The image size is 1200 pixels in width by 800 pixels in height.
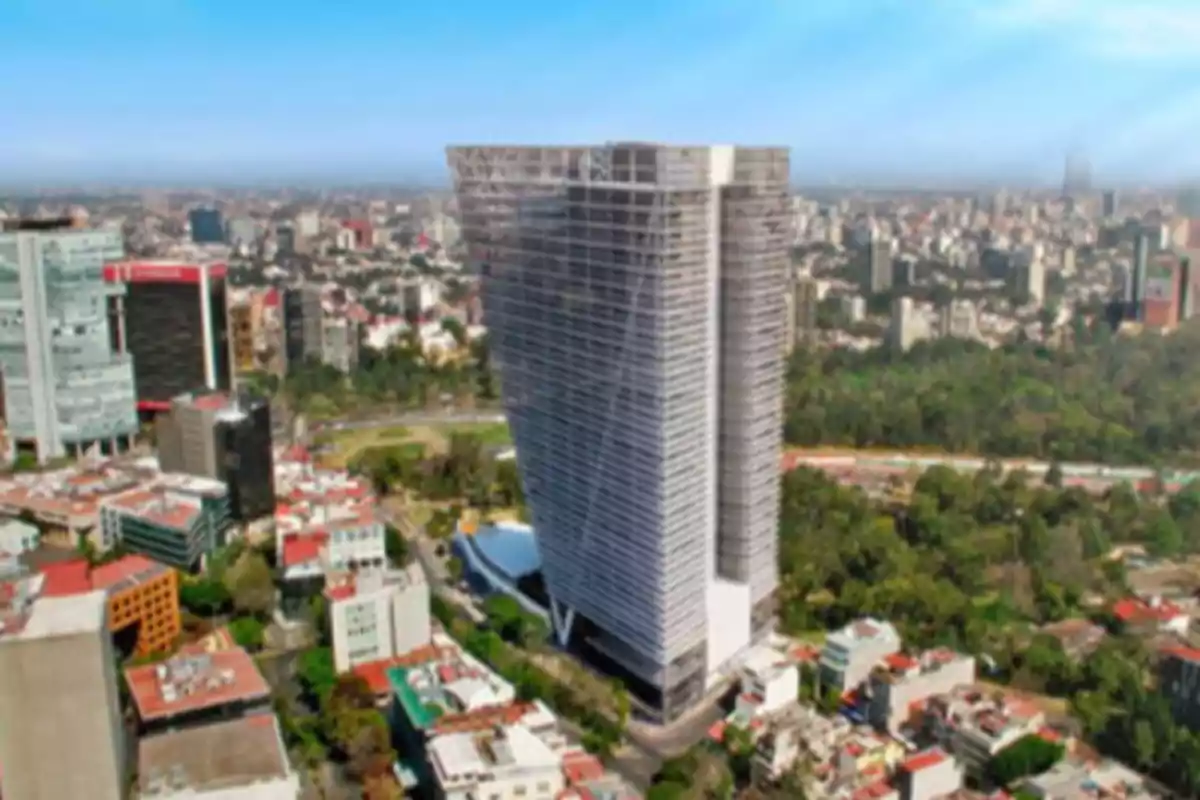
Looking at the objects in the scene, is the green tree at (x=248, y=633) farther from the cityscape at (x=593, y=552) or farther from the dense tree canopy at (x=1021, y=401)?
the dense tree canopy at (x=1021, y=401)

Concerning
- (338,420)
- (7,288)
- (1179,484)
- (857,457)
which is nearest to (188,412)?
(7,288)

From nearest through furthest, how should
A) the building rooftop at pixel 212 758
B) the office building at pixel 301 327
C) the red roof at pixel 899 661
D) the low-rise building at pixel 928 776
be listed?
the building rooftop at pixel 212 758, the low-rise building at pixel 928 776, the red roof at pixel 899 661, the office building at pixel 301 327

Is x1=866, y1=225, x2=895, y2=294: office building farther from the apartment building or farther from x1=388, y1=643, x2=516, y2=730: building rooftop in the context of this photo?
x1=388, y1=643, x2=516, y2=730: building rooftop

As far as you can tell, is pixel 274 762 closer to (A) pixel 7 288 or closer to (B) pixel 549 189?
(B) pixel 549 189

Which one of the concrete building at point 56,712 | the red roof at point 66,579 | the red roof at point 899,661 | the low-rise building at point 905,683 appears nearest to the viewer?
the concrete building at point 56,712

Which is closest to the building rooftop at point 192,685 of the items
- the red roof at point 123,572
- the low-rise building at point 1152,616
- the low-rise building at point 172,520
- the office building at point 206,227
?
the red roof at point 123,572

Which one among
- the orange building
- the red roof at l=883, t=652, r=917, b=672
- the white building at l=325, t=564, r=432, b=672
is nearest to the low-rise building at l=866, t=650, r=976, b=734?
the red roof at l=883, t=652, r=917, b=672

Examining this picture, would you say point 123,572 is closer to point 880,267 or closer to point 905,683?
point 905,683
